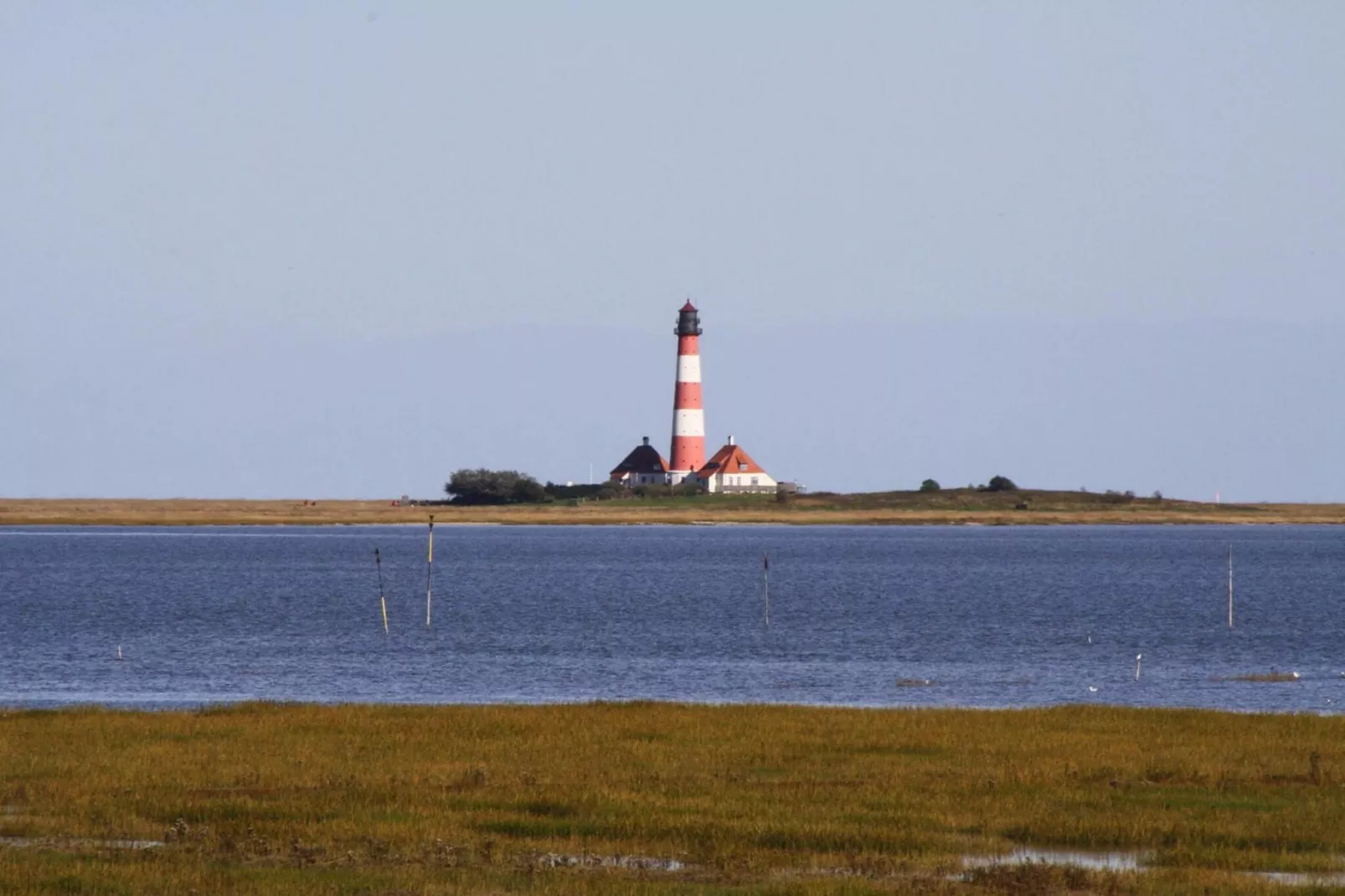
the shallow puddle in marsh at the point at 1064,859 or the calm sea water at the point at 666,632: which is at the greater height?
the shallow puddle in marsh at the point at 1064,859

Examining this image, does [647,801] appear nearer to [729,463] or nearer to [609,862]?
[609,862]

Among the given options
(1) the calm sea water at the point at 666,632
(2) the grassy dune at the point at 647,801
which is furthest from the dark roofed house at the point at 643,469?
(2) the grassy dune at the point at 647,801

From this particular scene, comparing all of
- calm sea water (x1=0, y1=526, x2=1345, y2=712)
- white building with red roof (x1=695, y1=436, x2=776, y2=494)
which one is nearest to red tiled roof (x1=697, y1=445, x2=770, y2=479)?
white building with red roof (x1=695, y1=436, x2=776, y2=494)

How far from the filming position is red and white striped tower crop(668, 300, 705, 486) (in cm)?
16425

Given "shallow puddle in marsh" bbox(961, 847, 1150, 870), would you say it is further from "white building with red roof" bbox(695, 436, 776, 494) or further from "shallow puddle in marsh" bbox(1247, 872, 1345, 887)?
"white building with red roof" bbox(695, 436, 776, 494)

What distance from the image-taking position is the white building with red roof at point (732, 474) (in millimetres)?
182750

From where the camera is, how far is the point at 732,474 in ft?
607

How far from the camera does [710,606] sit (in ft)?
259

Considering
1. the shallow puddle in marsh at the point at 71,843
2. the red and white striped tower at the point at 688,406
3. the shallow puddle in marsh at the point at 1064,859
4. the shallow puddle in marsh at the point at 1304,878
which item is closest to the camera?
the shallow puddle in marsh at the point at 1304,878

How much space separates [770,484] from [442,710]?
159 m

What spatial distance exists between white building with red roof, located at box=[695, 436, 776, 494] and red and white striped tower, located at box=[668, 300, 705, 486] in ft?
5.21

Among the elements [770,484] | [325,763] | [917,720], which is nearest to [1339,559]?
[770,484]

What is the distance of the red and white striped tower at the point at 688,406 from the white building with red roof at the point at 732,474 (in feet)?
5.21

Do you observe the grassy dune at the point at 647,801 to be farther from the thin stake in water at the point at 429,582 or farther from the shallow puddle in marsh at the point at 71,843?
the thin stake in water at the point at 429,582
